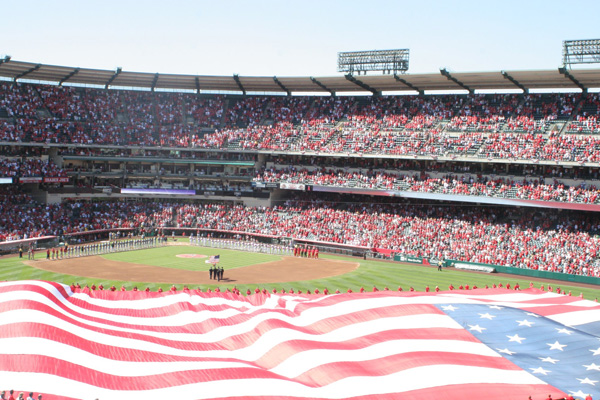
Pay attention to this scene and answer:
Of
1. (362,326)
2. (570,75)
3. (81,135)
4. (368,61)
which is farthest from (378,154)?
(362,326)

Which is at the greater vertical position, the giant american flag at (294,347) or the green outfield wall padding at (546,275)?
the giant american flag at (294,347)

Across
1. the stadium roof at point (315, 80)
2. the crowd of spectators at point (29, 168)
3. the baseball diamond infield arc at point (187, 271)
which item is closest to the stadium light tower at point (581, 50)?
the stadium roof at point (315, 80)

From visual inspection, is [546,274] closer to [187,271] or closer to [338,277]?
[338,277]

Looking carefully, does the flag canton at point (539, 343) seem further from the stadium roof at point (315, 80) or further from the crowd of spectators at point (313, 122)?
the stadium roof at point (315, 80)

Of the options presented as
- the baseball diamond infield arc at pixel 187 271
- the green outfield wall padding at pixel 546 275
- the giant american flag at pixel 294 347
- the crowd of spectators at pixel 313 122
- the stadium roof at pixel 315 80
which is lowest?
the baseball diamond infield arc at pixel 187 271

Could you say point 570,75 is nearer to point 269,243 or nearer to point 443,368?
point 269,243

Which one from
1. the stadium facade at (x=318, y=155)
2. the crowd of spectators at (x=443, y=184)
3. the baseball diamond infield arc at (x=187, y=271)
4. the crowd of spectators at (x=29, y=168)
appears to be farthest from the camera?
the crowd of spectators at (x=29, y=168)

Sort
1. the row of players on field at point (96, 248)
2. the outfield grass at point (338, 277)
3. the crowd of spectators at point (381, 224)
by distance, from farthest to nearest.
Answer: the crowd of spectators at point (381, 224)
the row of players on field at point (96, 248)
the outfield grass at point (338, 277)

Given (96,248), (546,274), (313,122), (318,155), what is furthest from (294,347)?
(313,122)

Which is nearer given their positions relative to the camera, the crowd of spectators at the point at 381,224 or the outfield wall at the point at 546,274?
the outfield wall at the point at 546,274
